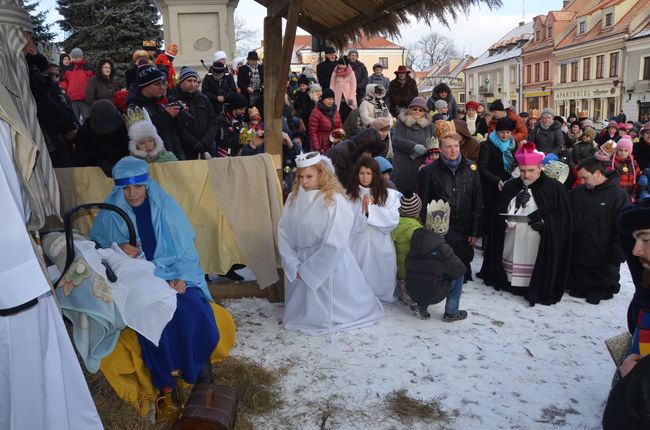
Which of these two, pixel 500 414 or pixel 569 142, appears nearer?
pixel 500 414

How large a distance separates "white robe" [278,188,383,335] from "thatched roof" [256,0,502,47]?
191 centimetres

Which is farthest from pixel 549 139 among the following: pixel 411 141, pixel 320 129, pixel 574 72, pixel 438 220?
pixel 574 72

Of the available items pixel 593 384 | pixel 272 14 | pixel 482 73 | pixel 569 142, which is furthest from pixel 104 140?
pixel 482 73

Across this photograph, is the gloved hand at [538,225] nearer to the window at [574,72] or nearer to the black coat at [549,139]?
the black coat at [549,139]

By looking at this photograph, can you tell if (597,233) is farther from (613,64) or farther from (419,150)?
(613,64)

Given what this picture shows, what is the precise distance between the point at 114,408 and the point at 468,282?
4.11 metres

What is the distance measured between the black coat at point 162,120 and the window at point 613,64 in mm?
37306

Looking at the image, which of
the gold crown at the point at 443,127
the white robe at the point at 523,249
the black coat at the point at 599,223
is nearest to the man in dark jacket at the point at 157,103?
the gold crown at the point at 443,127

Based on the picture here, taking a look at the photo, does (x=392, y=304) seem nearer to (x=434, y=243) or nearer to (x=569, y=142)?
(x=434, y=243)

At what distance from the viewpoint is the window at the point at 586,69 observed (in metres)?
37.5

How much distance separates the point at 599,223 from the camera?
5.26 metres

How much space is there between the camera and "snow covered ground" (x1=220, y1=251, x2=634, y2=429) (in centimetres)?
334

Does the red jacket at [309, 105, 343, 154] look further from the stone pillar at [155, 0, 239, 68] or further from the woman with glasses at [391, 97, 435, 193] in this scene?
the stone pillar at [155, 0, 239, 68]

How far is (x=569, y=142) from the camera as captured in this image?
1105cm
